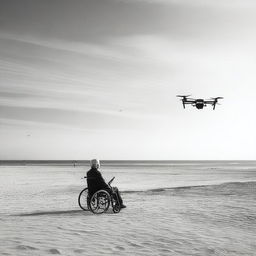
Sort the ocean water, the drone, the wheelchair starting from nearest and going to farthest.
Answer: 1. the ocean water
2. the wheelchair
3. the drone

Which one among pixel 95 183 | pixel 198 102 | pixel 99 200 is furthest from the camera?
pixel 198 102

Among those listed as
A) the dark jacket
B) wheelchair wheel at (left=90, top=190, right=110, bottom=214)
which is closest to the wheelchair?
wheelchair wheel at (left=90, top=190, right=110, bottom=214)

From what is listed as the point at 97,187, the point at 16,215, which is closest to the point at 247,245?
the point at 97,187

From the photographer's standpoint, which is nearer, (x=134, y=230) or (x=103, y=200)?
(x=134, y=230)

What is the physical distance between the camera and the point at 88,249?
6.35m

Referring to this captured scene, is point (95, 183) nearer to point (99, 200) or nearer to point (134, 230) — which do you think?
point (99, 200)

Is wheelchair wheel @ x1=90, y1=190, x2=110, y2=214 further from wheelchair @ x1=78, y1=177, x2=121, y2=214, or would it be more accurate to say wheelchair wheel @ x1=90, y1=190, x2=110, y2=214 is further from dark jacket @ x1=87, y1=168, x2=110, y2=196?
dark jacket @ x1=87, y1=168, x2=110, y2=196

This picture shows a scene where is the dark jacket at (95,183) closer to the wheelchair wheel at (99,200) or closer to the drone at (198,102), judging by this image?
the wheelchair wheel at (99,200)

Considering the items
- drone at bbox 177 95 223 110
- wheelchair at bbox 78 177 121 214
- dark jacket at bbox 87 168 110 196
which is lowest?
wheelchair at bbox 78 177 121 214

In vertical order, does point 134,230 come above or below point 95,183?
below

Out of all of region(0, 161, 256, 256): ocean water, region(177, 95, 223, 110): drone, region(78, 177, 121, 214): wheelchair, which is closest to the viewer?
region(0, 161, 256, 256): ocean water

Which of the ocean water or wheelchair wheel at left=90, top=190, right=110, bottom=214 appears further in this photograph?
wheelchair wheel at left=90, top=190, right=110, bottom=214

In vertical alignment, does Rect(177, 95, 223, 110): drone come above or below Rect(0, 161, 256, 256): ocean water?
above

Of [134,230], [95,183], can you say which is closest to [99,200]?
[95,183]
